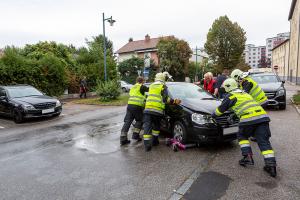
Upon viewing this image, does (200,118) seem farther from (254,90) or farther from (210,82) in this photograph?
(210,82)

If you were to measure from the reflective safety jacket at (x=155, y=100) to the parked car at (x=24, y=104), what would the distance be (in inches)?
239

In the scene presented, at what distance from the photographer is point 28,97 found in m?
10.6

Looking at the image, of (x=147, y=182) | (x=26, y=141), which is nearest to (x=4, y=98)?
(x=26, y=141)

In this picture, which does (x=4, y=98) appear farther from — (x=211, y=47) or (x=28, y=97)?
(x=211, y=47)

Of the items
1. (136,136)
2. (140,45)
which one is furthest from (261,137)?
(140,45)

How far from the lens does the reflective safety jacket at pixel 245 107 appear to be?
4320 millimetres

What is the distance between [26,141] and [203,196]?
18.4 feet

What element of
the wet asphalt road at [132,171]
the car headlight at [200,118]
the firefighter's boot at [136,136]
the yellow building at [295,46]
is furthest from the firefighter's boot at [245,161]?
the yellow building at [295,46]

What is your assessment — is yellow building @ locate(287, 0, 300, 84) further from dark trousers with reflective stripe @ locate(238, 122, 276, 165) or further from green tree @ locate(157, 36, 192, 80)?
dark trousers with reflective stripe @ locate(238, 122, 276, 165)

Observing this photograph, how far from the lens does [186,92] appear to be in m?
6.70

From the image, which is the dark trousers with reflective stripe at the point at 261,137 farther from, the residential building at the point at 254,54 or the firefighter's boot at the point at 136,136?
the residential building at the point at 254,54

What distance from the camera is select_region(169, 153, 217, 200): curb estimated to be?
359 centimetres

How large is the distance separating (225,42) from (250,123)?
43.7 meters

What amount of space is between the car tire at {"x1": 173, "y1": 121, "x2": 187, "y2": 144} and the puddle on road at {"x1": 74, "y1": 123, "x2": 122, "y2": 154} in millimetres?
1485
